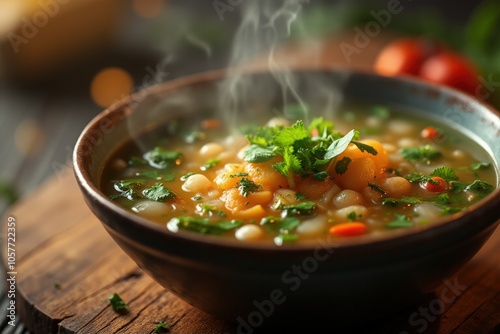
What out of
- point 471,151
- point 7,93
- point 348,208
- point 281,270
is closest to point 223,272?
point 281,270

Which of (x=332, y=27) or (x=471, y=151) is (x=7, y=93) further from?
(x=471, y=151)

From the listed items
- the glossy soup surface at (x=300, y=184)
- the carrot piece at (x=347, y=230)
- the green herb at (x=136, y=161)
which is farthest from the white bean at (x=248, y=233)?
the green herb at (x=136, y=161)

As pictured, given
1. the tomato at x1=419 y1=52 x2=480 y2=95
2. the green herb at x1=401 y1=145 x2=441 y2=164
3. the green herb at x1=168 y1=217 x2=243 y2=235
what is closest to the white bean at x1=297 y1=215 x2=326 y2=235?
the green herb at x1=168 y1=217 x2=243 y2=235

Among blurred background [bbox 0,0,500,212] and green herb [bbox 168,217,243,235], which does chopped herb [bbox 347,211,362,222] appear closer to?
green herb [bbox 168,217,243,235]

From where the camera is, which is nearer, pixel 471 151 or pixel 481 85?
pixel 471 151

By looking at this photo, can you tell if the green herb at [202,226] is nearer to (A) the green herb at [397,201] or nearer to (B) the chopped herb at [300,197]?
(B) the chopped herb at [300,197]

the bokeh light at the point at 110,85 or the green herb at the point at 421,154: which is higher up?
the green herb at the point at 421,154
